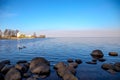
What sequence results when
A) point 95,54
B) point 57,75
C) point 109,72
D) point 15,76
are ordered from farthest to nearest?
point 95,54
point 109,72
point 57,75
point 15,76

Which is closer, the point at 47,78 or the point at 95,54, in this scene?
the point at 47,78

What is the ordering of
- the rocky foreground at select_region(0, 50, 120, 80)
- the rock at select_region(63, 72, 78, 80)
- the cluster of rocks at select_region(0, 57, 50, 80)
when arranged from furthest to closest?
the cluster of rocks at select_region(0, 57, 50, 80) → the rocky foreground at select_region(0, 50, 120, 80) → the rock at select_region(63, 72, 78, 80)

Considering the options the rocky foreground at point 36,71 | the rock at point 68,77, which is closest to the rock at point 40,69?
the rocky foreground at point 36,71

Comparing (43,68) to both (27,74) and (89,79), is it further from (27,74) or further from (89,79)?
(89,79)

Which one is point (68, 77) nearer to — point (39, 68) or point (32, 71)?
point (39, 68)

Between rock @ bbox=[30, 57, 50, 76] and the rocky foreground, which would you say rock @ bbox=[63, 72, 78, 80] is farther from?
rock @ bbox=[30, 57, 50, 76]

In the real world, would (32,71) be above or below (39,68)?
below

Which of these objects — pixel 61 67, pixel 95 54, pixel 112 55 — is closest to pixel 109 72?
pixel 61 67

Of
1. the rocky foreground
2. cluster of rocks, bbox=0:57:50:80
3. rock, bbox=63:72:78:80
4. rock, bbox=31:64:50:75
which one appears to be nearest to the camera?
rock, bbox=63:72:78:80

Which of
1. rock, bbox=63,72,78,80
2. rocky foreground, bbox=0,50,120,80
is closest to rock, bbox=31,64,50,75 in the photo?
rocky foreground, bbox=0,50,120,80

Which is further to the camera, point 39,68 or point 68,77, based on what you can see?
point 39,68

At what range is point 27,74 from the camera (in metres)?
21.5

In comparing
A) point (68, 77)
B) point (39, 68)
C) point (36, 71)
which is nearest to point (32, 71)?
point (36, 71)

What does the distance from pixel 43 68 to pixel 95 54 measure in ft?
71.2
